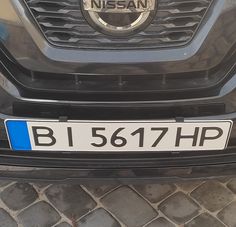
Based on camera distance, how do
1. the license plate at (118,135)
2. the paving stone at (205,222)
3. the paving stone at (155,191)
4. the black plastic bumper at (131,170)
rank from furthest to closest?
the paving stone at (155,191)
the paving stone at (205,222)
the black plastic bumper at (131,170)
the license plate at (118,135)

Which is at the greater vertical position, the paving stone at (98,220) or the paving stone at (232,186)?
the paving stone at (232,186)

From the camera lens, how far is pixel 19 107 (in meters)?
1.65

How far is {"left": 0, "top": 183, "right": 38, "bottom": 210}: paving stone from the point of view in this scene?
224cm

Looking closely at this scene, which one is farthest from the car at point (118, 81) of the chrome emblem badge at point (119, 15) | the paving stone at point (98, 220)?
the paving stone at point (98, 220)

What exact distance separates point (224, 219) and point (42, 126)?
0.95 metres

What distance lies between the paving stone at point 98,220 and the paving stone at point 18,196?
25 cm

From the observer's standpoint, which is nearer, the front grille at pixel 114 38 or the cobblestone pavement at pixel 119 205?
the front grille at pixel 114 38

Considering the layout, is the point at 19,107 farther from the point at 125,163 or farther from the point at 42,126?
the point at 125,163

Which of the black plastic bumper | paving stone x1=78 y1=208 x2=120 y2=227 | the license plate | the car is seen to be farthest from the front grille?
paving stone x1=78 y1=208 x2=120 y2=227

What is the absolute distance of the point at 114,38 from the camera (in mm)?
1539

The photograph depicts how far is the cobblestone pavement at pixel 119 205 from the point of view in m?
2.17

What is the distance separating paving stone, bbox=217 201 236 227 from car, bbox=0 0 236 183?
49 centimetres

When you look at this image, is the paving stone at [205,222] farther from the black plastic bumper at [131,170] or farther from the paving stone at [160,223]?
the black plastic bumper at [131,170]

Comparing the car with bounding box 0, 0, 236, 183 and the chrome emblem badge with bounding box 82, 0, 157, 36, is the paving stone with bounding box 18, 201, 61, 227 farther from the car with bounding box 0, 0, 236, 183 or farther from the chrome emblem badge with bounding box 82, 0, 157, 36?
the chrome emblem badge with bounding box 82, 0, 157, 36
